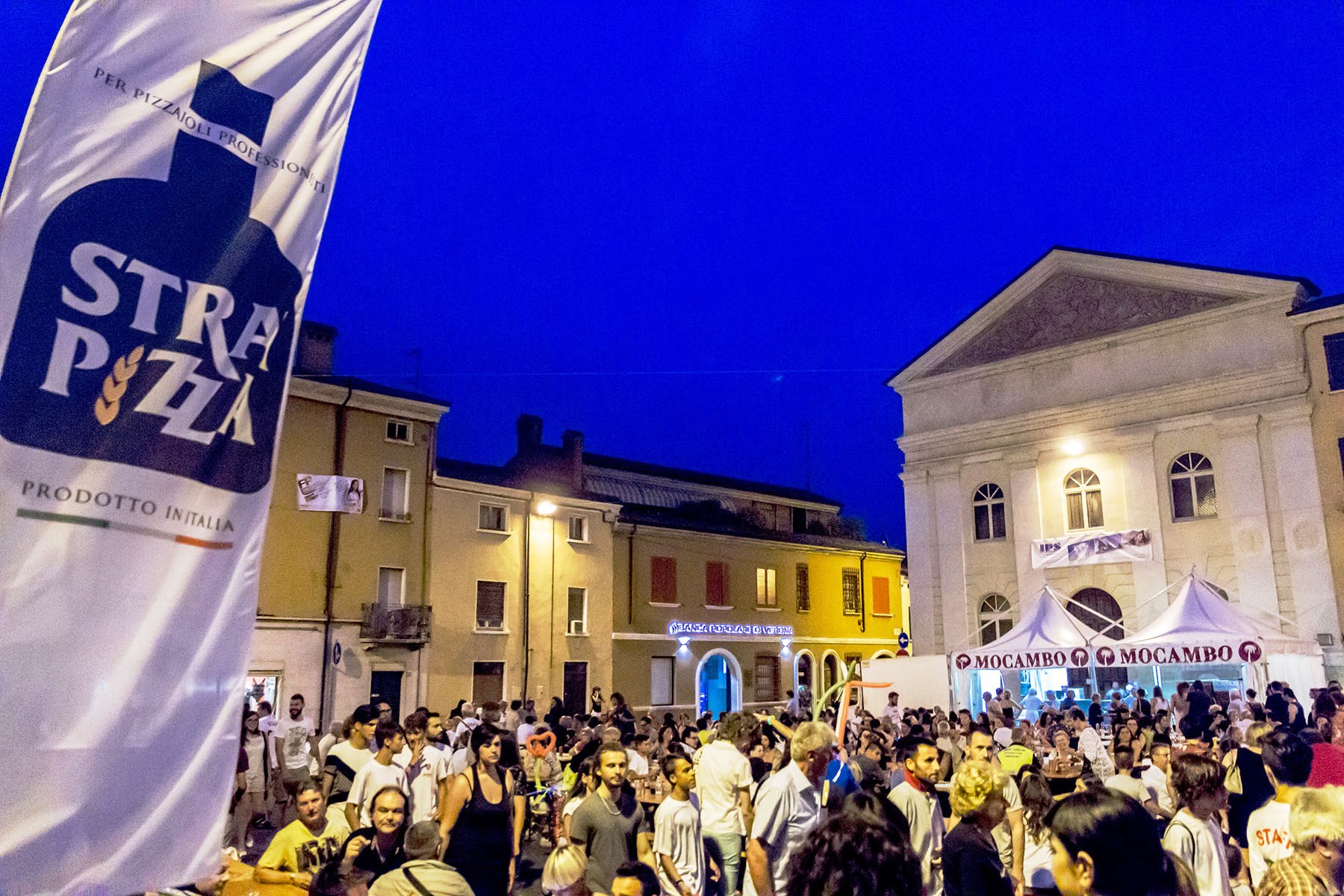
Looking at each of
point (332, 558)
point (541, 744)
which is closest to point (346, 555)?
point (332, 558)

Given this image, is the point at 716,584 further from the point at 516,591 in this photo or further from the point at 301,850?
the point at 301,850

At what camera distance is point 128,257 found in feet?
7.84

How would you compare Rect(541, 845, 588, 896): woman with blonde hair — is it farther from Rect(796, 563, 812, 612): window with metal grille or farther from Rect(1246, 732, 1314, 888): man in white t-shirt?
Rect(796, 563, 812, 612): window with metal grille

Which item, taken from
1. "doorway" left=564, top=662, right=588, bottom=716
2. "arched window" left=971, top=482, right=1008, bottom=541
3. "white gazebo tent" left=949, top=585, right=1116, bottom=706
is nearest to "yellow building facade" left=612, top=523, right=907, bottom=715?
"doorway" left=564, top=662, right=588, bottom=716

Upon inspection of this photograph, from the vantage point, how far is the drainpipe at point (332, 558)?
2539 centimetres

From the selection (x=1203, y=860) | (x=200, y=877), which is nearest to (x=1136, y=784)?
(x=1203, y=860)

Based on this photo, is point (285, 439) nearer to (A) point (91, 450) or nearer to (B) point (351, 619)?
(B) point (351, 619)

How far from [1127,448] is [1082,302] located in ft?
14.3

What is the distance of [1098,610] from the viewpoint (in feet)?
90.0

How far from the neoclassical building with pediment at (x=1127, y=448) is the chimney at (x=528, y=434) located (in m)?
13.3

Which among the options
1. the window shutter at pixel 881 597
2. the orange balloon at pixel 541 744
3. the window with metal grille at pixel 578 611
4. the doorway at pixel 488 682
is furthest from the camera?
the window shutter at pixel 881 597

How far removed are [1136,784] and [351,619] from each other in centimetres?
2230

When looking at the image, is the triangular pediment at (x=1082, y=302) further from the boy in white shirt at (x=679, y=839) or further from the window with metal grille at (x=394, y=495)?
the boy in white shirt at (x=679, y=839)

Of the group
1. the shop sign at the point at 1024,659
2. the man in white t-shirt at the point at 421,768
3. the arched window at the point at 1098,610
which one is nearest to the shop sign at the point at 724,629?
the arched window at the point at 1098,610
